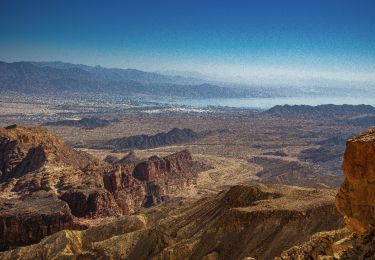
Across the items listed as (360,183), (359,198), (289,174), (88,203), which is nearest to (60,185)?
(88,203)

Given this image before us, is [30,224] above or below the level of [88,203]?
below

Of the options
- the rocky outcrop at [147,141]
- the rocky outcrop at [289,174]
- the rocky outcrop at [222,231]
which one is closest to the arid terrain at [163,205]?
the rocky outcrop at [222,231]

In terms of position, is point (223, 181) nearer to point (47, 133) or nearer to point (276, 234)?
point (47, 133)

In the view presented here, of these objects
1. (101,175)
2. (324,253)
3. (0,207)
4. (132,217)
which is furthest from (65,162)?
(324,253)

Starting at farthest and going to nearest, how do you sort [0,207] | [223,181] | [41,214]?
1. [223,181]
2. [0,207]
3. [41,214]

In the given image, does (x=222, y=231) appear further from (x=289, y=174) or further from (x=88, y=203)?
(x=289, y=174)

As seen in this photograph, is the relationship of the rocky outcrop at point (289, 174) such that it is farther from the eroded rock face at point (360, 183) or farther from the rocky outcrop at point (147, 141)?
the eroded rock face at point (360, 183)

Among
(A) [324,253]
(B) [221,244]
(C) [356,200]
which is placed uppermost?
(C) [356,200]
